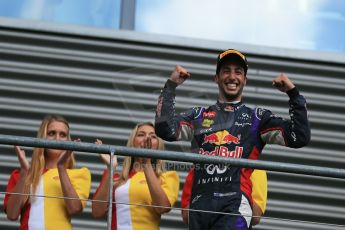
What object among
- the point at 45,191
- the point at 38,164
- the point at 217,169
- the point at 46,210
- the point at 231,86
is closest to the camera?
the point at 217,169

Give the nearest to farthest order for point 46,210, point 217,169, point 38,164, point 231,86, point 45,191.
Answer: point 217,169 < point 231,86 < point 46,210 < point 45,191 < point 38,164

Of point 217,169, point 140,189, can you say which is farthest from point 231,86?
point 140,189

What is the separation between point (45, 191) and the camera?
20.7 ft

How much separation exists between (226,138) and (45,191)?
3.46 ft

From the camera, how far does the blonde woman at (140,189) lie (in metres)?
6.15

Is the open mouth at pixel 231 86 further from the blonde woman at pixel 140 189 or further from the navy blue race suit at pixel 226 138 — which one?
the blonde woman at pixel 140 189

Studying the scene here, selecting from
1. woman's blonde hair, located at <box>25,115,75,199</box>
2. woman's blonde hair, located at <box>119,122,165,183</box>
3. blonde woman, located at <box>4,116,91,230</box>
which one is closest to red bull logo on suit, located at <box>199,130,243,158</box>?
woman's blonde hair, located at <box>119,122,165,183</box>

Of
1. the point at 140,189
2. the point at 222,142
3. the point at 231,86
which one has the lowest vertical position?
the point at 140,189

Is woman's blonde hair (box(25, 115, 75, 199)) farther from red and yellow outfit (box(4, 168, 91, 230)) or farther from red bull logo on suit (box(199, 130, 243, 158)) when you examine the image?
red bull logo on suit (box(199, 130, 243, 158))

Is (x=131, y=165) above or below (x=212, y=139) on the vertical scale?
below

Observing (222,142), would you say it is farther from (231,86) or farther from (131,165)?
(131,165)

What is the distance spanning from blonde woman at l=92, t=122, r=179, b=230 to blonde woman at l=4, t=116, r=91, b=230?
0.14 meters

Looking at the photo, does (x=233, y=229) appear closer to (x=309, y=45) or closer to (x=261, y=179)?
(x=261, y=179)

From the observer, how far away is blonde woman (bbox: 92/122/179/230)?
242 inches
